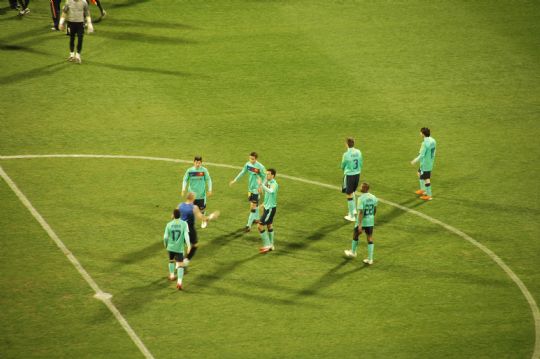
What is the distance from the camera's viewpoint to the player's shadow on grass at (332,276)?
17.6 metres

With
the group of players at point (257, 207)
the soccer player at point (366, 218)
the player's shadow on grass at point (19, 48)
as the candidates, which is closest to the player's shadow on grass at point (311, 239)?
the group of players at point (257, 207)

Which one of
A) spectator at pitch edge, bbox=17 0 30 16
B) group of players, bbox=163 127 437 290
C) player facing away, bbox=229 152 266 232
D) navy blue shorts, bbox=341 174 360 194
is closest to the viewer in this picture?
group of players, bbox=163 127 437 290

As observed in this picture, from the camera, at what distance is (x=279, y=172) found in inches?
904

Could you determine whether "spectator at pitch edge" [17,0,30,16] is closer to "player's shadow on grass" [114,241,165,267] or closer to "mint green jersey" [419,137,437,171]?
"player's shadow on grass" [114,241,165,267]

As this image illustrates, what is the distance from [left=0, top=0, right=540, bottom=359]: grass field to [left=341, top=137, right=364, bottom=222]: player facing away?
0.48m

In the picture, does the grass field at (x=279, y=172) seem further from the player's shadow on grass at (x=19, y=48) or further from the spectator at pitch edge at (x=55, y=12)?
the spectator at pitch edge at (x=55, y=12)

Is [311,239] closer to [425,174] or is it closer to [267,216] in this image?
[267,216]

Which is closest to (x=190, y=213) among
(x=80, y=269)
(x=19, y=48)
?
(x=80, y=269)

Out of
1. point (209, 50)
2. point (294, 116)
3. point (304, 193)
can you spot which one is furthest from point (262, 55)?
point (304, 193)

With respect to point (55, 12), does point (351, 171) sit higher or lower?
Answer: lower

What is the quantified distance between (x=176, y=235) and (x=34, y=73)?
13155mm

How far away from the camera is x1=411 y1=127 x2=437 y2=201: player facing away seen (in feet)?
70.3

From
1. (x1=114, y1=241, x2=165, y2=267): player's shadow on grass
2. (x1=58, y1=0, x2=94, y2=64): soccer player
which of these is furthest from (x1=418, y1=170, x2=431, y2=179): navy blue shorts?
(x1=58, y1=0, x2=94, y2=64): soccer player

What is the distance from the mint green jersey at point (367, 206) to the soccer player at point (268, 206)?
2.09 metres
